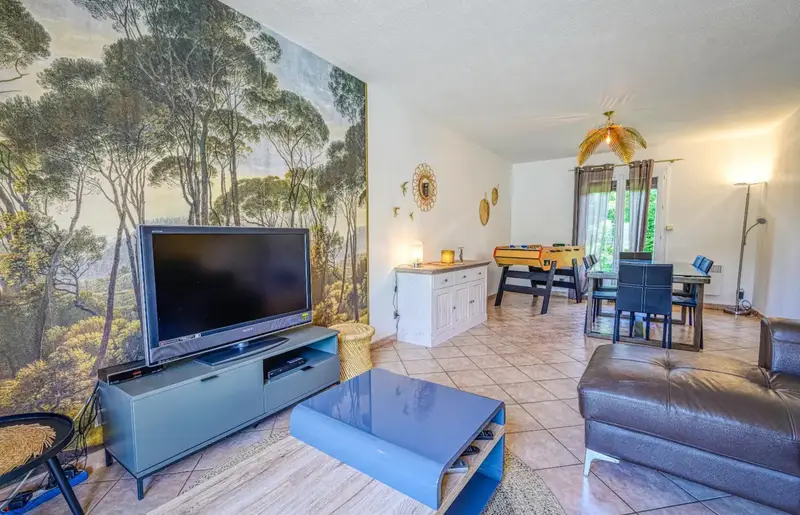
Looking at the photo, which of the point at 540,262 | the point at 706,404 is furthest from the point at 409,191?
the point at 706,404

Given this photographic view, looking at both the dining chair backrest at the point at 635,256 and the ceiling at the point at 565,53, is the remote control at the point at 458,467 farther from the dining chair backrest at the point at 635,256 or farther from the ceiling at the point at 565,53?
the dining chair backrest at the point at 635,256

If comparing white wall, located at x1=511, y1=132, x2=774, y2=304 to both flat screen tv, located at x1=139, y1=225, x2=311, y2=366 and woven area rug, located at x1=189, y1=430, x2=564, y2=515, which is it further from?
flat screen tv, located at x1=139, y1=225, x2=311, y2=366

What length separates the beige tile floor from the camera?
4.73 ft

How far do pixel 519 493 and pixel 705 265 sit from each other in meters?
3.64

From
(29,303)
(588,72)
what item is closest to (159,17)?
(29,303)

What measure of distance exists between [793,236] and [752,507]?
3819 millimetres

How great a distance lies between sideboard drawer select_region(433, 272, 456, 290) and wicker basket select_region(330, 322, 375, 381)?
100 cm

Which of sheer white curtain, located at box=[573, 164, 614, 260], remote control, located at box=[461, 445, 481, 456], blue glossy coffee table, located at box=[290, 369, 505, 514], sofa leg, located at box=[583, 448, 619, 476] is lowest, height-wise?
sofa leg, located at box=[583, 448, 619, 476]

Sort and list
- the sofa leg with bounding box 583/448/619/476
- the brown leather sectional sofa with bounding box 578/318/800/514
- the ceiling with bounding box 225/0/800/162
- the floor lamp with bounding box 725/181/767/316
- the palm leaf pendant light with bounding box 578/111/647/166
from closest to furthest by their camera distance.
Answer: the brown leather sectional sofa with bounding box 578/318/800/514 < the sofa leg with bounding box 583/448/619/476 < the ceiling with bounding box 225/0/800/162 < the palm leaf pendant light with bounding box 578/111/647/166 < the floor lamp with bounding box 725/181/767/316

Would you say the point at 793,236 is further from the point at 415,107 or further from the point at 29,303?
the point at 29,303

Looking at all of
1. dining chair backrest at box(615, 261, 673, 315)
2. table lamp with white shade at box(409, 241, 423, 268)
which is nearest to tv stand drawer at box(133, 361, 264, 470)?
table lamp with white shade at box(409, 241, 423, 268)

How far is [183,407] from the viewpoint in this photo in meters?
1.57

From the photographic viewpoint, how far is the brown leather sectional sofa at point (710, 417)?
1.28m

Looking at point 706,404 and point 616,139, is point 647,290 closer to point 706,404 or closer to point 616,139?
point 616,139
